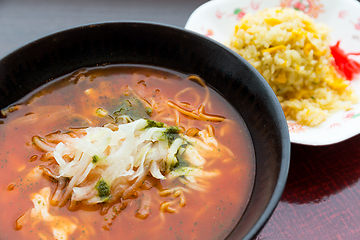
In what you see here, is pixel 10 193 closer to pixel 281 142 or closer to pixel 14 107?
pixel 14 107

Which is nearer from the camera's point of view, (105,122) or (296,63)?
(105,122)

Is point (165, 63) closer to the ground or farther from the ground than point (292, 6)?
farther from the ground

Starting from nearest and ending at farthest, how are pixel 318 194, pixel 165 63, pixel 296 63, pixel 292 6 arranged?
pixel 318 194 → pixel 165 63 → pixel 296 63 → pixel 292 6

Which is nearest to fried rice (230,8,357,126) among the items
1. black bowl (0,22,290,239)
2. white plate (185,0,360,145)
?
white plate (185,0,360,145)

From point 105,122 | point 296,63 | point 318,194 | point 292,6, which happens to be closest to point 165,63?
point 105,122

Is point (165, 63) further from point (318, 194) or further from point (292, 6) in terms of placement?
point (292, 6)

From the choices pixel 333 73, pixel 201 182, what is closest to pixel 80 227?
pixel 201 182

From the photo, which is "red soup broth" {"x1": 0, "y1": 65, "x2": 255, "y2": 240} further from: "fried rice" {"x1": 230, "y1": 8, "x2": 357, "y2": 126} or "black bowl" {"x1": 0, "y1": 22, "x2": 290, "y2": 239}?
"fried rice" {"x1": 230, "y1": 8, "x2": 357, "y2": 126}

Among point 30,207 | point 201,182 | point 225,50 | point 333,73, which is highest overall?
point 225,50
